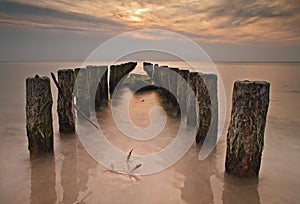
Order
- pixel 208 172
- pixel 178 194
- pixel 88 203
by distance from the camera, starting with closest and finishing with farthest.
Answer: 1. pixel 88 203
2. pixel 178 194
3. pixel 208 172

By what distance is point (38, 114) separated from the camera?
14.6 ft

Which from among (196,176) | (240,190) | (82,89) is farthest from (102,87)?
(240,190)

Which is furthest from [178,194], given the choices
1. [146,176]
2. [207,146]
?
[207,146]

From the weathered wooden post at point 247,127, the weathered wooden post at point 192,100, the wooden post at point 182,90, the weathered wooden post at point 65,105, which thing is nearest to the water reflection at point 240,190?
the weathered wooden post at point 247,127

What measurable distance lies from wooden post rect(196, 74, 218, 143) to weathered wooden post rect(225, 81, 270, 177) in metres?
1.39

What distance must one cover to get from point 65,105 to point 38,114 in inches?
60.7

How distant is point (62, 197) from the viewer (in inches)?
127

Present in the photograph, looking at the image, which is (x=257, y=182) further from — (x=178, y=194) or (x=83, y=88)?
(x=83, y=88)

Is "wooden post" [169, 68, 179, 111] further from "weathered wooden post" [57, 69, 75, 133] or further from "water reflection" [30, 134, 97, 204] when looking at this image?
"water reflection" [30, 134, 97, 204]

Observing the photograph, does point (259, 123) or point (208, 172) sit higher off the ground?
point (259, 123)

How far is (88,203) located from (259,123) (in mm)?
2683

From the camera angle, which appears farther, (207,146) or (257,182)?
(207,146)

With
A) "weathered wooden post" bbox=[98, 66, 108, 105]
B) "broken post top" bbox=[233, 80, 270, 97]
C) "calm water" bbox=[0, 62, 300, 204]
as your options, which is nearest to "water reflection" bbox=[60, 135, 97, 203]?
"calm water" bbox=[0, 62, 300, 204]

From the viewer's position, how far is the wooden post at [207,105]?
517cm
